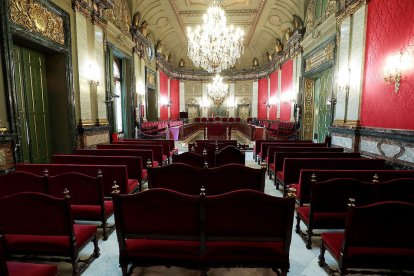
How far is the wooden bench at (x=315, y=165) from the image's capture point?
323 cm

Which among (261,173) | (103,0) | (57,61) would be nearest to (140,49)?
(103,0)

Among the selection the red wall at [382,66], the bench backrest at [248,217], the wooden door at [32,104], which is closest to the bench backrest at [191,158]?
the bench backrest at [248,217]

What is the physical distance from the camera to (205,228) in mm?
1452

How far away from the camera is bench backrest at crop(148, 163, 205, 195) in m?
2.41

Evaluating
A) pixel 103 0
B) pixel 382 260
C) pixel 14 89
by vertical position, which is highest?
pixel 103 0

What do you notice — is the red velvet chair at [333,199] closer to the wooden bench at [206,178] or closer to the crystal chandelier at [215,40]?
the wooden bench at [206,178]

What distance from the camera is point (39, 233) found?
1628 mm

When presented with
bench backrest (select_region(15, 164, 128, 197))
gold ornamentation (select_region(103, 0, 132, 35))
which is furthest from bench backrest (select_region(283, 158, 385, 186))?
gold ornamentation (select_region(103, 0, 132, 35))

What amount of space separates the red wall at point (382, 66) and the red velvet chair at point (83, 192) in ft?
15.6

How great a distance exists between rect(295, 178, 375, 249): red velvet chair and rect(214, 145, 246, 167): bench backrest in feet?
4.96

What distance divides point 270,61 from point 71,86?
40.6ft

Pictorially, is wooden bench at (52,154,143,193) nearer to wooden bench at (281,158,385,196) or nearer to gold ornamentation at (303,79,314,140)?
wooden bench at (281,158,385,196)

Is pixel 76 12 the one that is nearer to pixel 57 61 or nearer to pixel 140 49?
pixel 57 61

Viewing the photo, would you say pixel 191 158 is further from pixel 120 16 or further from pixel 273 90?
pixel 273 90
